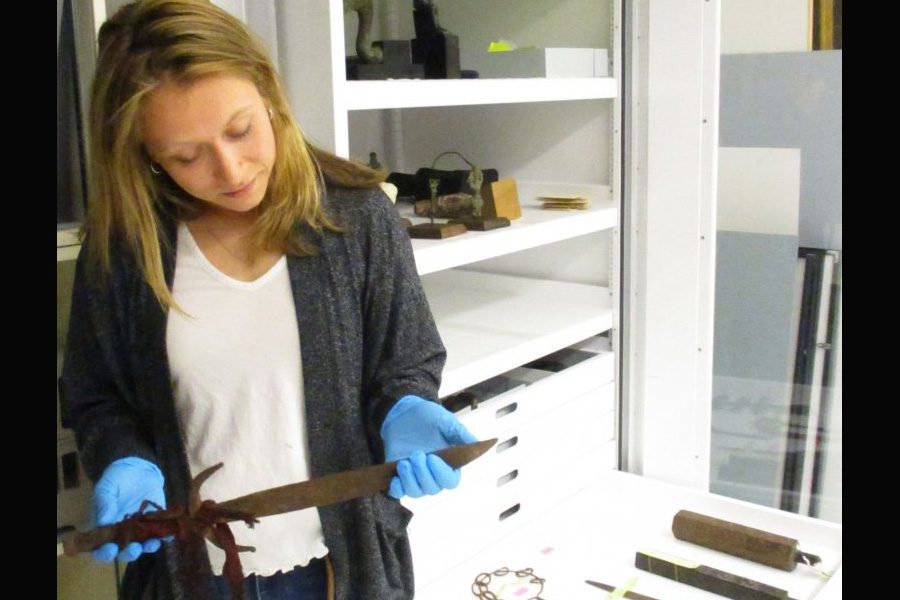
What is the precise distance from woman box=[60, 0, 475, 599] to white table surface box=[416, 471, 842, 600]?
1.80ft

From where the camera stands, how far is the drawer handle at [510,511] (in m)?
1.74

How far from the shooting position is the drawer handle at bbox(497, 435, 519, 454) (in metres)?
1.70

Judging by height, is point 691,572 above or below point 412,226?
below

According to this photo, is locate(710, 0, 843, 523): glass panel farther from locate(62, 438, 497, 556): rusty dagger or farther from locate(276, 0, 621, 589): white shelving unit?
locate(62, 438, 497, 556): rusty dagger

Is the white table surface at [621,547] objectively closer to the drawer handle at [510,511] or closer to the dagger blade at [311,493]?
the drawer handle at [510,511]

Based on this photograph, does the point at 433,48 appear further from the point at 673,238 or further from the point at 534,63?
the point at 673,238

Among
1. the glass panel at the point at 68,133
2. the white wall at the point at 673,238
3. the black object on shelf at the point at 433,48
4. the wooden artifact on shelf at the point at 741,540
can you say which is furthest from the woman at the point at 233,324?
the white wall at the point at 673,238

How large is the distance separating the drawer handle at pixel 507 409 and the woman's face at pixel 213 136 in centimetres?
81

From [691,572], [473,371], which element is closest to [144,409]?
[473,371]

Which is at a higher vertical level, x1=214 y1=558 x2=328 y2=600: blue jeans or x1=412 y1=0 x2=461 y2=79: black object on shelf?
x1=412 y1=0 x2=461 y2=79: black object on shelf

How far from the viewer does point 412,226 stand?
1.59 m

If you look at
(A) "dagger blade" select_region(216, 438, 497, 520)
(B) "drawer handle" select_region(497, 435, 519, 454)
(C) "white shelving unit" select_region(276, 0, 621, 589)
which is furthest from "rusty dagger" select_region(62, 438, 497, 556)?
(B) "drawer handle" select_region(497, 435, 519, 454)
